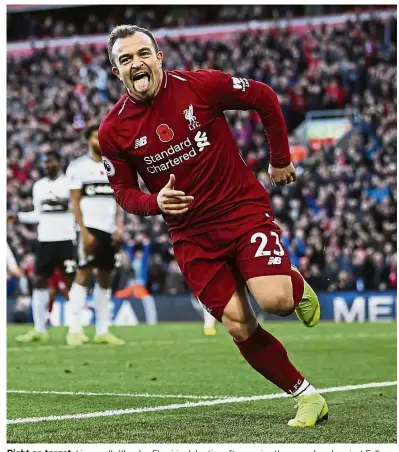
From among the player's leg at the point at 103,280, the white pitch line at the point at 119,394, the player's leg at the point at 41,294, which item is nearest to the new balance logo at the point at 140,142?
the white pitch line at the point at 119,394

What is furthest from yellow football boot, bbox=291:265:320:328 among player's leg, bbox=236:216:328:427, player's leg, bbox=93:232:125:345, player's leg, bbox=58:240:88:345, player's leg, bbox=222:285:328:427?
player's leg, bbox=58:240:88:345

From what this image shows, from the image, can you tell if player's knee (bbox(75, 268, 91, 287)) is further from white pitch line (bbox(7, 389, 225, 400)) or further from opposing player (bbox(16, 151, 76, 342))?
white pitch line (bbox(7, 389, 225, 400))

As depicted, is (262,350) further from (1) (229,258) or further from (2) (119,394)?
(2) (119,394)

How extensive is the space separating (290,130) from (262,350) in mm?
24212

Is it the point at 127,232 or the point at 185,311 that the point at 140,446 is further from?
the point at 127,232

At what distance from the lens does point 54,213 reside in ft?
42.8

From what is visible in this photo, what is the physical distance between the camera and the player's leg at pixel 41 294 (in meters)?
12.9

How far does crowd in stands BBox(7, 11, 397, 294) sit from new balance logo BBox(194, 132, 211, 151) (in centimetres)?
1172

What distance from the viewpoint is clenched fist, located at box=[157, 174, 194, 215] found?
210 inches

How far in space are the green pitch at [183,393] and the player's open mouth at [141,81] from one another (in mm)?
1900

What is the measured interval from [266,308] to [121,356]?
16.4 feet

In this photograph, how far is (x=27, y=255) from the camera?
23.5m

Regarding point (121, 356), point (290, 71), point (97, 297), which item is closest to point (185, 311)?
point (97, 297)

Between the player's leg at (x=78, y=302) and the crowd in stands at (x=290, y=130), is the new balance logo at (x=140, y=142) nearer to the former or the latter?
the player's leg at (x=78, y=302)
